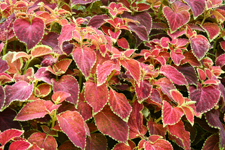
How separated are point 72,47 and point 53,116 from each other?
0.28m

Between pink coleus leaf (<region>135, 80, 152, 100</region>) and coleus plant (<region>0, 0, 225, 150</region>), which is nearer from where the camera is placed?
coleus plant (<region>0, 0, 225, 150</region>)

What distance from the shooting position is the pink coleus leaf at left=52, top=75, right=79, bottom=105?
2.68ft

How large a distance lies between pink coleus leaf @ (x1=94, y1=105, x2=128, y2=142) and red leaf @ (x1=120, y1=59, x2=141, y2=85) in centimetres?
17

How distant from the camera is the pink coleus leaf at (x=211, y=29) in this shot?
1.24 meters

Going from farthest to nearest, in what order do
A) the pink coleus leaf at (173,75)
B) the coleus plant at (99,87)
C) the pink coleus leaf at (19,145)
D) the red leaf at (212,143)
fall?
the red leaf at (212,143) → the pink coleus leaf at (173,75) → the coleus plant at (99,87) → the pink coleus leaf at (19,145)

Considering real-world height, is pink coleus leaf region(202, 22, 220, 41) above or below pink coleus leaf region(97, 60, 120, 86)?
below

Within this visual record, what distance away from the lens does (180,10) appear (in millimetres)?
1248

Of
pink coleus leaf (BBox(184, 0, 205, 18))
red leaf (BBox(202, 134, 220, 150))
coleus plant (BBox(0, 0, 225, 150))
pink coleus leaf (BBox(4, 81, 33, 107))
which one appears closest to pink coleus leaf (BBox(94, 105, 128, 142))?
coleus plant (BBox(0, 0, 225, 150))

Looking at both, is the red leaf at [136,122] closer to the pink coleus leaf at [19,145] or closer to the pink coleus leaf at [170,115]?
the pink coleus leaf at [170,115]

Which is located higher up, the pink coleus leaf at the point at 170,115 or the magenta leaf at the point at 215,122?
the pink coleus leaf at the point at 170,115

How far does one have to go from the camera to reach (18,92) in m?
0.78

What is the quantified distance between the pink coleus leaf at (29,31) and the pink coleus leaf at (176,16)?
0.61 metres

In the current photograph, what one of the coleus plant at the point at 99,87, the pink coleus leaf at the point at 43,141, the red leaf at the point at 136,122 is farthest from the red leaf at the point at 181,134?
the pink coleus leaf at the point at 43,141

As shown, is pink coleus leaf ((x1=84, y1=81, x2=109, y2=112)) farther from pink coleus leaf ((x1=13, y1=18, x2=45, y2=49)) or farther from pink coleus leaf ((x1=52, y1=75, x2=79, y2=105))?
pink coleus leaf ((x1=13, y1=18, x2=45, y2=49))
